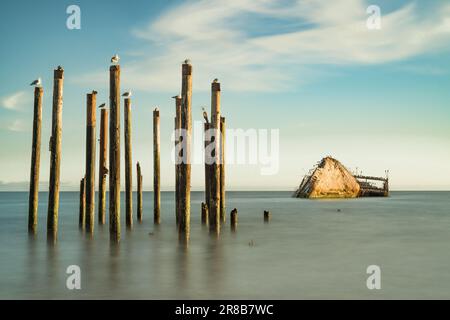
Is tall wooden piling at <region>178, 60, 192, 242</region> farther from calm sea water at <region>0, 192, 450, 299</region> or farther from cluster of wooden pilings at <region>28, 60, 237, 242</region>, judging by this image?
calm sea water at <region>0, 192, 450, 299</region>

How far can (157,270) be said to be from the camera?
12.9m

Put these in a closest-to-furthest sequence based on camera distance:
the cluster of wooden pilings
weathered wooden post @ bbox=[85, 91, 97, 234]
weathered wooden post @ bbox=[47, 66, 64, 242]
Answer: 1. the cluster of wooden pilings
2. weathered wooden post @ bbox=[47, 66, 64, 242]
3. weathered wooden post @ bbox=[85, 91, 97, 234]

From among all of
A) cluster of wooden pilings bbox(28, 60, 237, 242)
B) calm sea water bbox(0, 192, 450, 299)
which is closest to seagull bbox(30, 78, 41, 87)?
cluster of wooden pilings bbox(28, 60, 237, 242)

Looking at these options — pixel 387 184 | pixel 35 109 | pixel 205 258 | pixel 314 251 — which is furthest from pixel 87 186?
pixel 387 184

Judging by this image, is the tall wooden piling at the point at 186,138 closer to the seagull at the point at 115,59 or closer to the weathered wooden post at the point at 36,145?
the seagull at the point at 115,59

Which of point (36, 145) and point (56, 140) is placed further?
point (36, 145)

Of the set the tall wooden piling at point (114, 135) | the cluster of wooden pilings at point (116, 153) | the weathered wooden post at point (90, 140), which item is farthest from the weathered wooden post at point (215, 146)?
the weathered wooden post at point (90, 140)

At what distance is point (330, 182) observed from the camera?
2835 inches

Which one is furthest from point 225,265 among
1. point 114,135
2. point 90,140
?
point 90,140

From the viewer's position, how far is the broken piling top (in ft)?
230

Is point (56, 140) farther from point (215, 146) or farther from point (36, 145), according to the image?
point (215, 146)

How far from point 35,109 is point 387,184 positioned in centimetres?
7242
